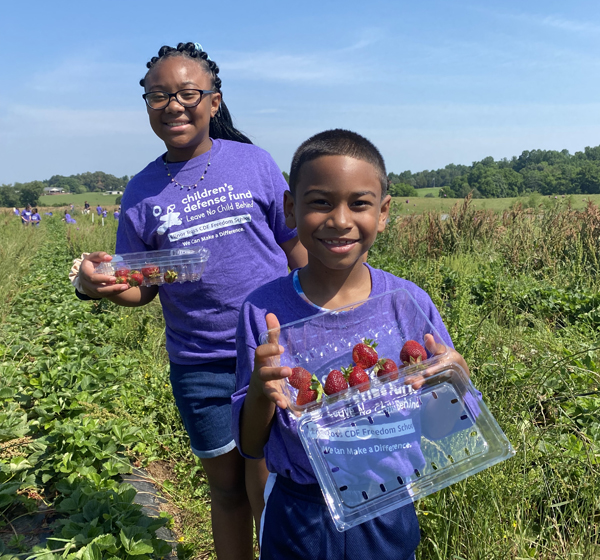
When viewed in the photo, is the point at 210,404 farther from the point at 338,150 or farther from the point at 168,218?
the point at 338,150

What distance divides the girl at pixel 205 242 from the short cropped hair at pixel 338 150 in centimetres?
53

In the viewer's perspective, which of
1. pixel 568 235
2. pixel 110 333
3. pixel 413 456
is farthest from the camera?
pixel 568 235

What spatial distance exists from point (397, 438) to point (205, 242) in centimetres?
104

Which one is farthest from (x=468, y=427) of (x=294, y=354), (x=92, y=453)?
(x=92, y=453)

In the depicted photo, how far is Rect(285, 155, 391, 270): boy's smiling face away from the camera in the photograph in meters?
1.31

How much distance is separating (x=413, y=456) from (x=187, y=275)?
1075mm

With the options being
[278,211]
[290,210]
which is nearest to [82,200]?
[278,211]

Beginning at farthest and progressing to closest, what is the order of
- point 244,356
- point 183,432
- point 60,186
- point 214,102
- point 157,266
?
point 60,186
point 183,432
point 214,102
point 157,266
point 244,356

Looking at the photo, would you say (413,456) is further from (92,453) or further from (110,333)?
(110,333)

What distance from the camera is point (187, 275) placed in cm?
191

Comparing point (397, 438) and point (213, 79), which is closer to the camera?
point (397, 438)

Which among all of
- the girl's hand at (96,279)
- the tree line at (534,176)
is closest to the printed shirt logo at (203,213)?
the girl's hand at (96,279)

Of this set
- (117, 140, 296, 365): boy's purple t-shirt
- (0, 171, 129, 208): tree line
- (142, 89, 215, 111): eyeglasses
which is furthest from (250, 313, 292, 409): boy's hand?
(0, 171, 129, 208): tree line

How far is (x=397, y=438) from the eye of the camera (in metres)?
1.22
